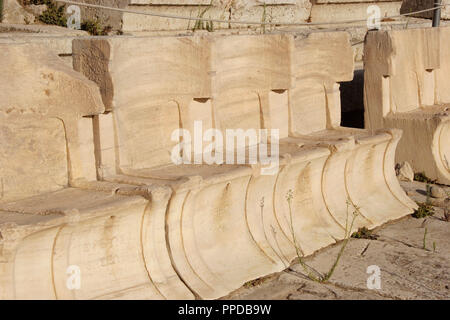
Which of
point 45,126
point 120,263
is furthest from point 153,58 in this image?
point 120,263

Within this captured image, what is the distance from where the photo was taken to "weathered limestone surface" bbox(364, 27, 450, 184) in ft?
28.2

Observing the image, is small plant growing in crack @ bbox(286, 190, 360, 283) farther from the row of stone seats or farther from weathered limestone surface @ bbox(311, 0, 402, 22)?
weathered limestone surface @ bbox(311, 0, 402, 22)

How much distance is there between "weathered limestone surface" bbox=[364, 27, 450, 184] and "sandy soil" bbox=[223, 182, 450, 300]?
1607mm

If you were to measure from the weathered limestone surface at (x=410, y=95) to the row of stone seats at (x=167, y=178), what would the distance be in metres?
1.18

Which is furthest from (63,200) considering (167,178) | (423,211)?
(423,211)

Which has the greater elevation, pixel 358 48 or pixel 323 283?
pixel 358 48

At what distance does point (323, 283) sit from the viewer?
18.8ft

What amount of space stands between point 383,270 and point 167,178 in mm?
1792

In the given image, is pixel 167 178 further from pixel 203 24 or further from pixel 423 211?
pixel 203 24

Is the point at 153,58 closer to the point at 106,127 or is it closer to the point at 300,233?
the point at 106,127

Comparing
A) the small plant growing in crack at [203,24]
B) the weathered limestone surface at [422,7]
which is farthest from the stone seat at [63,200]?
Answer: the weathered limestone surface at [422,7]

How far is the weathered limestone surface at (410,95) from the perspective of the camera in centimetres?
860

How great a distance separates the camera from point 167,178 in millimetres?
5605

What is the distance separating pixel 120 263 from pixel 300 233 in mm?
1915
